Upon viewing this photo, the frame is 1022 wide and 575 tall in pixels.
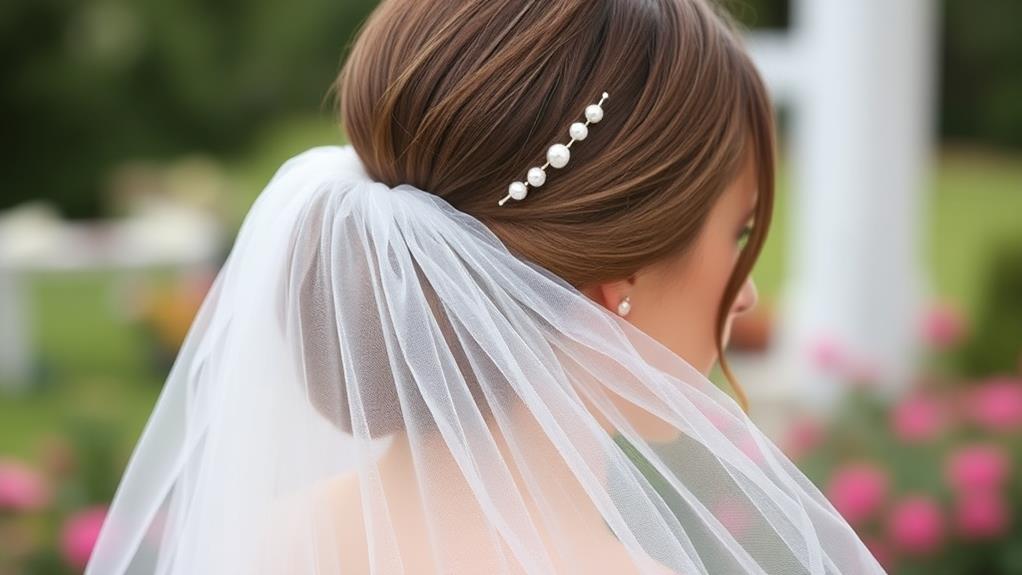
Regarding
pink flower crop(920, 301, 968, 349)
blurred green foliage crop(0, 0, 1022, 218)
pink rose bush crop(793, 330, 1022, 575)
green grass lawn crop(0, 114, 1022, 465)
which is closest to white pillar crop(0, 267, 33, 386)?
green grass lawn crop(0, 114, 1022, 465)

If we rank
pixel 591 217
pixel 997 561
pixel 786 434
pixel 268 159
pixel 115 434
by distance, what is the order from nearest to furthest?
pixel 591 217 → pixel 997 561 → pixel 115 434 → pixel 786 434 → pixel 268 159

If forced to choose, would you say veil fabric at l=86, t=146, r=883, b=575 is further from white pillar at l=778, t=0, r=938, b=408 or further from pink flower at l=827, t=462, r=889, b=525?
white pillar at l=778, t=0, r=938, b=408

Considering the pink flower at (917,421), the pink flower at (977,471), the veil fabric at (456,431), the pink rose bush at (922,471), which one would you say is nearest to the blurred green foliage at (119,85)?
the pink rose bush at (922,471)

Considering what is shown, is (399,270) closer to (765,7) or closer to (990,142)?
(765,7)

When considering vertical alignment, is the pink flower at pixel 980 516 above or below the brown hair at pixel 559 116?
below

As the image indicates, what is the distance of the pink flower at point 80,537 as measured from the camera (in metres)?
3.19

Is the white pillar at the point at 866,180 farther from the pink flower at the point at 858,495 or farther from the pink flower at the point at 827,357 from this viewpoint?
the pink flower at the point at 858,495

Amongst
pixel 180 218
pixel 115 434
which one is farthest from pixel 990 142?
pixel 115 434

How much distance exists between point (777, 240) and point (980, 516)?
10575 mm

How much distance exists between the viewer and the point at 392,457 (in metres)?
1.63

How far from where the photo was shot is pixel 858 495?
11.3ft

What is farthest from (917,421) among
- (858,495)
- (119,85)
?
(119,85)

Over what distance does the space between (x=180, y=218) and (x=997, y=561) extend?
23.5ft

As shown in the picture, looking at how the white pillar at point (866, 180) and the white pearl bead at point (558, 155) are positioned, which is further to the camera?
the white pillar at point (866, 180)
